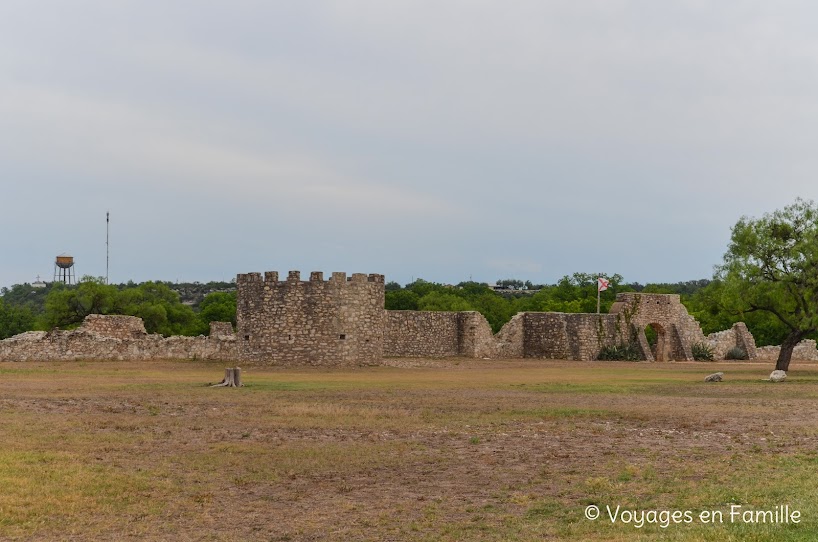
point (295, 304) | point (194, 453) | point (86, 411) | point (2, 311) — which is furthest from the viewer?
point (2, 311)

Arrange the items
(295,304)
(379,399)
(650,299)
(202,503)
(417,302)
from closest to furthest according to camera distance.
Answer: (202,503) → (379,399) → (295,304) → (650,299) → (417,302)

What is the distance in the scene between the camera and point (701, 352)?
42469 millimetres

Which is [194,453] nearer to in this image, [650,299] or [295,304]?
[295,304]

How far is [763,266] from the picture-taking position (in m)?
28.8

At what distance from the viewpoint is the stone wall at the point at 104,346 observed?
31.2m

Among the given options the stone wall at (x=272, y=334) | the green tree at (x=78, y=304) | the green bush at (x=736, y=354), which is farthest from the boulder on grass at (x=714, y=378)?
the green tree at (x=78, y=304)

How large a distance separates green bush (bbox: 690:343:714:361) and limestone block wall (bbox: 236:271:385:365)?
1746 centimetres

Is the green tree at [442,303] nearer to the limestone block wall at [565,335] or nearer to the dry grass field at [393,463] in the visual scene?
the limestone block wall at [565,335]

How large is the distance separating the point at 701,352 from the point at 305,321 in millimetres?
19823

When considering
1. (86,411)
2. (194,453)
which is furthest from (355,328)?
(194,453)

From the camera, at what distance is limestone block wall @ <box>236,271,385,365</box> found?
31.8 metres

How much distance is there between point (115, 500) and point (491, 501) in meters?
3.67

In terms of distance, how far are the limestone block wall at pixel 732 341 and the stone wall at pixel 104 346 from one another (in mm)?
23201

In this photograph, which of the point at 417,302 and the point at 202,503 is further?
the point at 417,302
